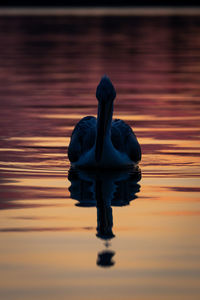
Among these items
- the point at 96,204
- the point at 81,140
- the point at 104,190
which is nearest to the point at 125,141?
the point at 81,140

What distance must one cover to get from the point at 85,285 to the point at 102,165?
15.5 ft

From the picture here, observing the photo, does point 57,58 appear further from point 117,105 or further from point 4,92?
point 117,105

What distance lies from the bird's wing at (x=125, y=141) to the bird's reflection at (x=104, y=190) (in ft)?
0.62

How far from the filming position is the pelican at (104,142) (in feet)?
39.6

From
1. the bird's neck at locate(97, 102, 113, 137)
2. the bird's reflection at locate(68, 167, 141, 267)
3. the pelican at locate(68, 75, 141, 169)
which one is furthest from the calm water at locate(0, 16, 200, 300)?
the bird's neck at locate(97, 102, 113, 137)

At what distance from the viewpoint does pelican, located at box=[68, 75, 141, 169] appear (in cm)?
1208

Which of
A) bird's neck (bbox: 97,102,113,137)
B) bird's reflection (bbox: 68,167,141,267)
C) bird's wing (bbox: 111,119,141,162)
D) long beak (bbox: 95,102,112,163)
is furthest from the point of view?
bird's wing (bbox: 111,119,141,162)

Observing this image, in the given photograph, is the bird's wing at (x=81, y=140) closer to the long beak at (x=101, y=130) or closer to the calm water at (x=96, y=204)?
the calm water at (x=96, y=204)

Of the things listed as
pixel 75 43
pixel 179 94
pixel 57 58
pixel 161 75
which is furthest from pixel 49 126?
pixel 75 43

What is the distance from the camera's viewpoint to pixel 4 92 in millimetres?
21688

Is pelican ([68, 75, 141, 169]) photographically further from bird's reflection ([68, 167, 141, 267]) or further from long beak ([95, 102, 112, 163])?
bird's reflection ([68, 167, 141, 267])

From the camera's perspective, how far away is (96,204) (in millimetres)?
10336

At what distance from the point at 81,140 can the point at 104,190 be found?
1.67m

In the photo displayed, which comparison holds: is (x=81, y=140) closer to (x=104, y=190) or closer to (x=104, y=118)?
(x=104, y=118)
